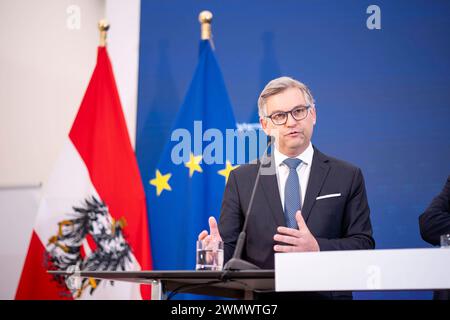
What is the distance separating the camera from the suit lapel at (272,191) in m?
2.68

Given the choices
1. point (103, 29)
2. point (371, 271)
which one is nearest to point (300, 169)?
point (371, 271)

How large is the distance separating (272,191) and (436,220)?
2.69ft

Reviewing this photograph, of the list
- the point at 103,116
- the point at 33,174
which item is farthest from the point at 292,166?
the point at 33,174

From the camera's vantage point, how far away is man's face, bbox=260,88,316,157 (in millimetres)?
2834

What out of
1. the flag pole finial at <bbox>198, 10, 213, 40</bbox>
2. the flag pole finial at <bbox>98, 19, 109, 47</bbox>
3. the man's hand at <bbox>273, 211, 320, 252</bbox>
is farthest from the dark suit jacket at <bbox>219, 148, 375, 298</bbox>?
the flag pole finial at <bbox>98, 19, 109, 47</bbox>

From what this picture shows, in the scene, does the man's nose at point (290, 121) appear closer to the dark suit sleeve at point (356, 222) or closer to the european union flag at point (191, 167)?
the dark suit sleeve at point (356, 222)

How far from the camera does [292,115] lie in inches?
112

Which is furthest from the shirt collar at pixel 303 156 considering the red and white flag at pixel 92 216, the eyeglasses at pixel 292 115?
the red and white flag at pixel 92 216

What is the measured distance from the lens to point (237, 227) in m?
2.79

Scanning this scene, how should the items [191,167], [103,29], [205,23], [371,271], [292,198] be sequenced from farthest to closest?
[103,29], [205,23], [191,167], [292,198], [371,271]

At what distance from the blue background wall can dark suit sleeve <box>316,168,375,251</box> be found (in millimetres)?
1288

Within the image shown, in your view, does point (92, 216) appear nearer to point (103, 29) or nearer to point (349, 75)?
point (103, 29)

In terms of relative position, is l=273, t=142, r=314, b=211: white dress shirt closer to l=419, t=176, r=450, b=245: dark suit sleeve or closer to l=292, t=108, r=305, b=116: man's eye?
l=292, t=108, r=305, b=116: man's eye

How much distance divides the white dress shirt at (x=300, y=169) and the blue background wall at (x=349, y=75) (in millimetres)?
1278
